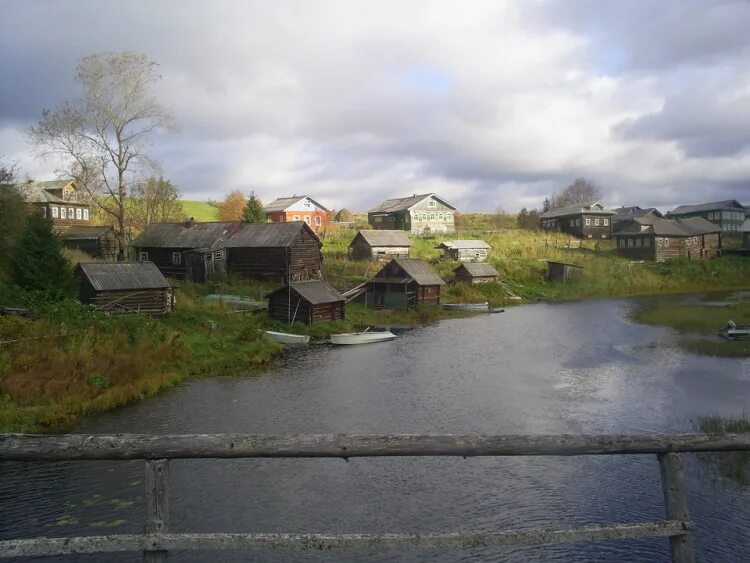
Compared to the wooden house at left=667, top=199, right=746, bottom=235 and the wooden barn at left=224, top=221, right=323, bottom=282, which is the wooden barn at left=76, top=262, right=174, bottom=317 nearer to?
the wooden barn at left=224, top=221, right=323, bottom=282

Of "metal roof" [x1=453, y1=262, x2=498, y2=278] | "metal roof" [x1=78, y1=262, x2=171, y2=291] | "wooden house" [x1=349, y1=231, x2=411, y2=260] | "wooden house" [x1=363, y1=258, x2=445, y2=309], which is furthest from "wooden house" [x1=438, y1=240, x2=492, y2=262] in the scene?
"metal roof" [x1=78, y1=262, x2=171, y2=291]

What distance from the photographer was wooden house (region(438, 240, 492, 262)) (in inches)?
2753

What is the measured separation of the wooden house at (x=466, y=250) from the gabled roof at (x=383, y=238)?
4.85m

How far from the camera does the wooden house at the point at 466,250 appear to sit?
69938 millimetres

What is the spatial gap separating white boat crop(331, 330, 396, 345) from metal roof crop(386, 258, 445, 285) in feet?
45.3

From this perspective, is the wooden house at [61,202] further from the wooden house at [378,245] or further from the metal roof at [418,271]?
the metal roof at [418,271]

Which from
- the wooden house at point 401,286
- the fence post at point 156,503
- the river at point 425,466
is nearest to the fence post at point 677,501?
the fence post at point 156,503

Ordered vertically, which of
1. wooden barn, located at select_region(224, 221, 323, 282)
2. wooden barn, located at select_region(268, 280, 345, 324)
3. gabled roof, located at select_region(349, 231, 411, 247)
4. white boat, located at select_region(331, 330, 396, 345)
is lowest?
white boat, located at select_region(331, 330, 396, 345)

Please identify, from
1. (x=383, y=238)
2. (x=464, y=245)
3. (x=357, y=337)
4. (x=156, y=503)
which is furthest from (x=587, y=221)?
(x=156, y=503)

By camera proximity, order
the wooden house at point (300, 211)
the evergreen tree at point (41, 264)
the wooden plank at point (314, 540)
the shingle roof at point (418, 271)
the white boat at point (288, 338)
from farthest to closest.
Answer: the wooden house at point (300, 211), the shingle roof at point (418, 271), the white boat at point (288, 338), the evergreen tree at point (41, 264), the wooden plank at point (314, 540)

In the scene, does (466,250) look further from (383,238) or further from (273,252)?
(273,252)

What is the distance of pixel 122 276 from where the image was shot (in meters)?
35.4

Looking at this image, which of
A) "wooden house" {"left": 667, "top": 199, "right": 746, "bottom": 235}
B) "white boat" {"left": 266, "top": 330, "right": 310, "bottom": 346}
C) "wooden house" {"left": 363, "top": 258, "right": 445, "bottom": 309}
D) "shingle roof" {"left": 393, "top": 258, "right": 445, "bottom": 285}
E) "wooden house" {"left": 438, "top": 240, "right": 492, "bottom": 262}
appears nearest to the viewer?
"white boat" {"left": 266, "top": 330, "right": 310, "bottom": 346}

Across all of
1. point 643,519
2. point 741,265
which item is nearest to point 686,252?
point 741,265
